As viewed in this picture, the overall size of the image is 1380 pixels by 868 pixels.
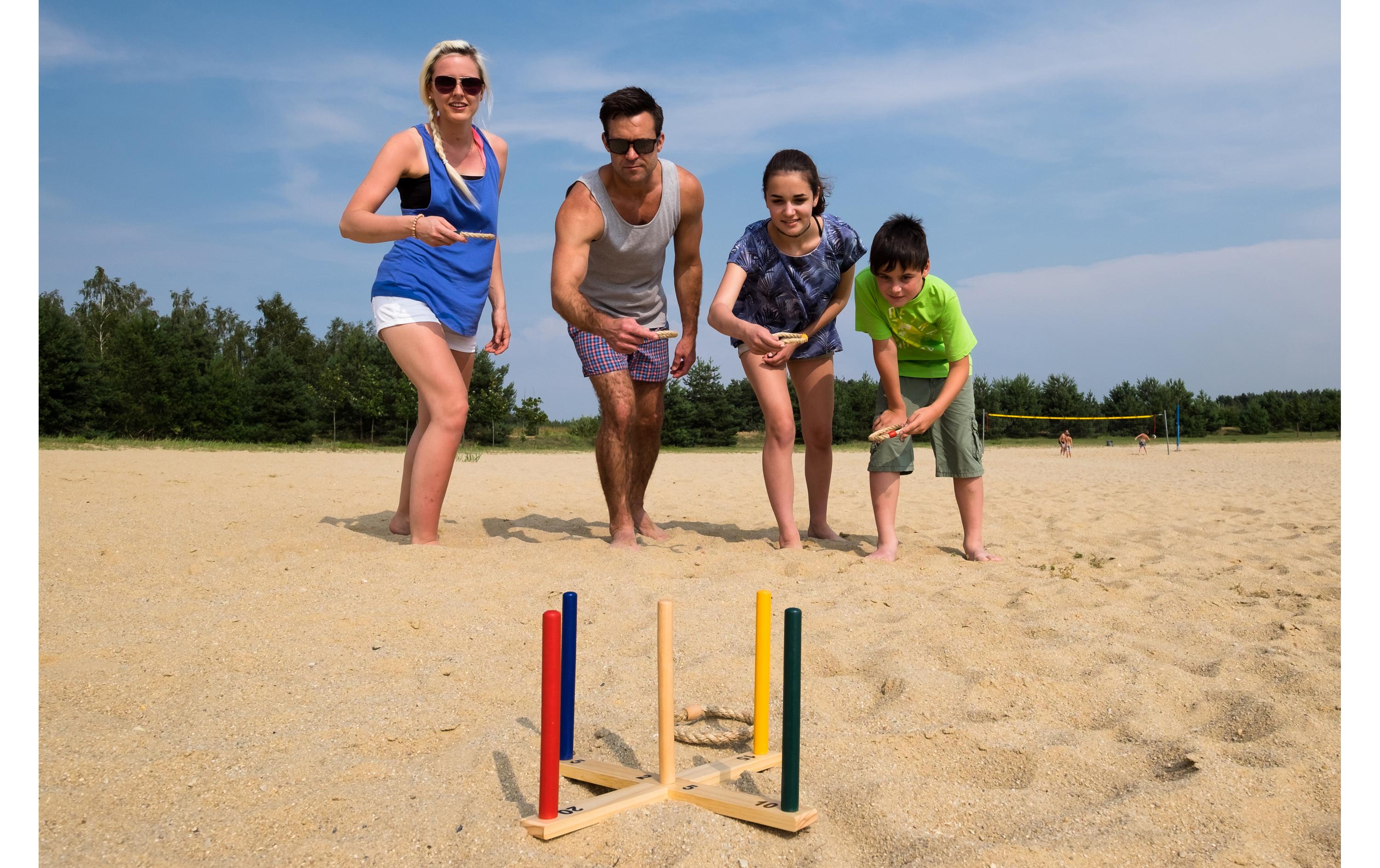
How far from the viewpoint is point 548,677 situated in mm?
1806

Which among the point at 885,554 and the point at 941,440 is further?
the point at 941,440

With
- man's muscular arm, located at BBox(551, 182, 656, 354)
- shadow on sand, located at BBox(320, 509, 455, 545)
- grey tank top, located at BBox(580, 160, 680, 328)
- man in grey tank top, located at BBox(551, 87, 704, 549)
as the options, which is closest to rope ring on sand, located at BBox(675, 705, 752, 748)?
man in grey tank top, located at BBox(551, 87, 704, 549)

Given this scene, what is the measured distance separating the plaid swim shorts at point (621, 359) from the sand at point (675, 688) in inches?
38.0

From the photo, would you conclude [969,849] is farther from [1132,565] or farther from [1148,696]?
[1132,565]

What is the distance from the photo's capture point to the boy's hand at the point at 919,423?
14.3 ft

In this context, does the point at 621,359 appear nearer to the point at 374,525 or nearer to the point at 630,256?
the point at 630,256

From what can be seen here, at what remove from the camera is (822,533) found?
17.7ft

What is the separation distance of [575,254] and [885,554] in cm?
227

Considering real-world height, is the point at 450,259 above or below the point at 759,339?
above

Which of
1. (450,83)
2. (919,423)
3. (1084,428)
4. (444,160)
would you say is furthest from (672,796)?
(1084,428)

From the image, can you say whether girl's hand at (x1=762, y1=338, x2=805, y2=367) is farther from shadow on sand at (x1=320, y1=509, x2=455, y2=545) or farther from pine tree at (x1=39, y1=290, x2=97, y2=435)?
pine tree at (x1=39, y1=290, x2=97, y2=435)

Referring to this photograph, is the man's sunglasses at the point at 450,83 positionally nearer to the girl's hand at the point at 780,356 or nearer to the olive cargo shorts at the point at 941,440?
the girl's hand at the point at 780,356

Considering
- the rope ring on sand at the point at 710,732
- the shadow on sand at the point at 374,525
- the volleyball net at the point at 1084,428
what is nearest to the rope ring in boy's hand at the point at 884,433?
the rope ring on sand at the point at 710,732

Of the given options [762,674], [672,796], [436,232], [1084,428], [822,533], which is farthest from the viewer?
[1084,428]
